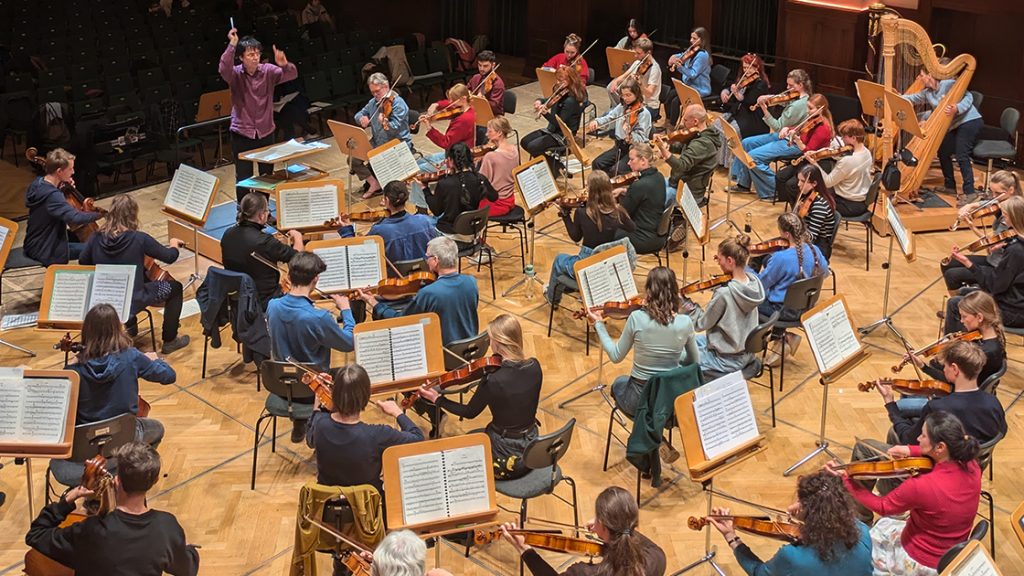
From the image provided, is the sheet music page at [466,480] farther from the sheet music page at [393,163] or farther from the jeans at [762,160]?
the jeans at [762,160]

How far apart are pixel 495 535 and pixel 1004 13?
31.9 feet

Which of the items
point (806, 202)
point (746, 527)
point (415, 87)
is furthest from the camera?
point (415, 87)

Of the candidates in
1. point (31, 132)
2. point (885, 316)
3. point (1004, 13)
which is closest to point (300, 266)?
A: point (885, 316)

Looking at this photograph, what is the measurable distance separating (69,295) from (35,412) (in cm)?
182

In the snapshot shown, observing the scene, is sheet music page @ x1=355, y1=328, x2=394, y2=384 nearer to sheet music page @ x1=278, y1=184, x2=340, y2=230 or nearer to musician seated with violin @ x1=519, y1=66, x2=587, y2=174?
sheet music page @ x1=278, y1=184, x2=340, y2=230

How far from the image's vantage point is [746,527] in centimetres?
465

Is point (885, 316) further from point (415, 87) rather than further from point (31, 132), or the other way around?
point (31, 132)

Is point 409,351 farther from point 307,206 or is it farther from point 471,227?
point 307,206

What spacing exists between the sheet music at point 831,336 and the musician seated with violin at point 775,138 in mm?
4359

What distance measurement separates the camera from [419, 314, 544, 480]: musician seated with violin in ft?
18.5

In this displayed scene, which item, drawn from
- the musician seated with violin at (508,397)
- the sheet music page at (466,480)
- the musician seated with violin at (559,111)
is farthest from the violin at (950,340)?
the musician seated with violin at (559,111)

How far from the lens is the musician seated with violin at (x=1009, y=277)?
745 cm

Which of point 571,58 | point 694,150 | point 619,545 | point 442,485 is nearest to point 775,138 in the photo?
point 694,150

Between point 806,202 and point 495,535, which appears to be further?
point 806,202
